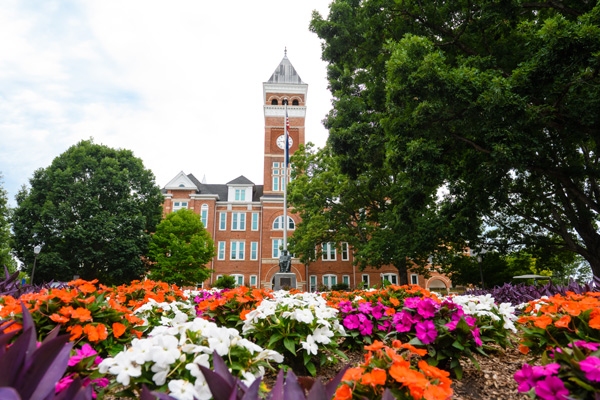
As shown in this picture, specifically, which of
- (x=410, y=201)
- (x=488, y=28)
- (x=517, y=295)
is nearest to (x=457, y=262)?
(x=410, y=201)

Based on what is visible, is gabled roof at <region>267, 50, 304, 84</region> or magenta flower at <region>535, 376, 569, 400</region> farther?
gabled roof at <region>267, 50, 304, 84</region>

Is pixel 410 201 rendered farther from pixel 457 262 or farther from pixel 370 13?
pixel 457 262

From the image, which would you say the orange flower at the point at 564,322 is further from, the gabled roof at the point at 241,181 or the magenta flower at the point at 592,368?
the gabled roof at the point at 241,181

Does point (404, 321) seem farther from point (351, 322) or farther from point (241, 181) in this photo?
point (241, 181)

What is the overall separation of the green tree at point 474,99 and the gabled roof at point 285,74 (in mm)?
28025

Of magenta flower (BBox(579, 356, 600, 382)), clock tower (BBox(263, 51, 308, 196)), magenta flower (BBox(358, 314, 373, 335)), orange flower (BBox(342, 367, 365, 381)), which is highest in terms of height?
clock tower (BBox(263, 51, 308, 196))

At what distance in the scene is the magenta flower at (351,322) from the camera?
16.3 feet

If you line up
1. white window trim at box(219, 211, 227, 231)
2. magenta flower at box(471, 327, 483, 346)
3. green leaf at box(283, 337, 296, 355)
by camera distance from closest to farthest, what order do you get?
green leaf at box(283, 337, 296, 355) → magenta flower at box(471, 327, 483, 346) → white window trim at box(219, 211, 227, 231)

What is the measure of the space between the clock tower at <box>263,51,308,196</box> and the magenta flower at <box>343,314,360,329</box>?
33.9 m

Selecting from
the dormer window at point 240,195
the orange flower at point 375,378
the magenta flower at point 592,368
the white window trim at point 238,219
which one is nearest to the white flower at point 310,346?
the orange flower at point 375,378

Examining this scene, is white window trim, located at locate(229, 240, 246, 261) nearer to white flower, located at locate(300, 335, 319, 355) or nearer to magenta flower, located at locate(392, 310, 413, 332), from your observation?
magenta flower, located at locate(392, 310, 413, 332)

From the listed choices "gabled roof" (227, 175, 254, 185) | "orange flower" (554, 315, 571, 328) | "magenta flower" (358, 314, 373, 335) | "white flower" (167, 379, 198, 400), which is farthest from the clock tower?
"white flower" (167, 379, 198, 400)

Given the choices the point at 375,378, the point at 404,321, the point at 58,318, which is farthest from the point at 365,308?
the point at 58,318

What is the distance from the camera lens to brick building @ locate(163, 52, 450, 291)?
3659 centimetres
